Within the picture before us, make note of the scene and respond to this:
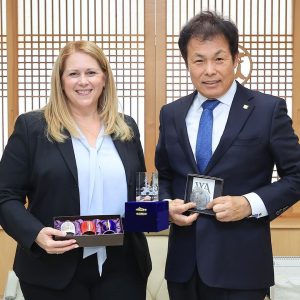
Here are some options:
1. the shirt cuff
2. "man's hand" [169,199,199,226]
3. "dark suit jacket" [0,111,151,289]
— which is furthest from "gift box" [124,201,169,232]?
the shirt cuff

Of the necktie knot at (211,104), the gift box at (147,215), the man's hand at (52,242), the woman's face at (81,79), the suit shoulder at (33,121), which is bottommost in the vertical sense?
the man's hand at (52,242)

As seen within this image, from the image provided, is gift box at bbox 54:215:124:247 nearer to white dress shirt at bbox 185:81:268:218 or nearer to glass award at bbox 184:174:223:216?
glass award at bbox 184:174:223:216

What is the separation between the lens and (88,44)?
208 centimetres

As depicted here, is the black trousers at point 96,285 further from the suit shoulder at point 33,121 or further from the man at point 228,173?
the suit shoulder at point 33,121

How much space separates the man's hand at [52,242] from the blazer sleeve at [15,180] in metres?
0.06

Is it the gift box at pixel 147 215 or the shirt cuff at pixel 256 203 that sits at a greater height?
the shirt cuff at pixel 256 203

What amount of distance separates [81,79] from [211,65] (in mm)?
438

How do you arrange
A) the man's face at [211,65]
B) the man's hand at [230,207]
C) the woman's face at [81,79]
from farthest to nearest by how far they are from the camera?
the woman's face at [81,79]
the man's face at [211,65]
the man's hand at [230,207]

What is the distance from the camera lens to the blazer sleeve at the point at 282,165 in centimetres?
189

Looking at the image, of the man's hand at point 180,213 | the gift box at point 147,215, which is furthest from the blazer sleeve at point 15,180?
the man's hand at point 180,213

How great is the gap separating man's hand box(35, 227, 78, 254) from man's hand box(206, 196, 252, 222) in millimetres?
448

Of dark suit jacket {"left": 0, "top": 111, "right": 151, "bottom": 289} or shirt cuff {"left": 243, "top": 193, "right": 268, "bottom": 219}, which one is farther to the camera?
dark suit jacket {"left": 0, "top": 111, "right": 151, "bottom": 289}

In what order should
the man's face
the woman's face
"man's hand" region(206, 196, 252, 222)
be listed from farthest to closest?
the woman's face, the man's face, "man's hand" region(206, 196, 252, 222)

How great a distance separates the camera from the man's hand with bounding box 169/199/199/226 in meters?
1.91
